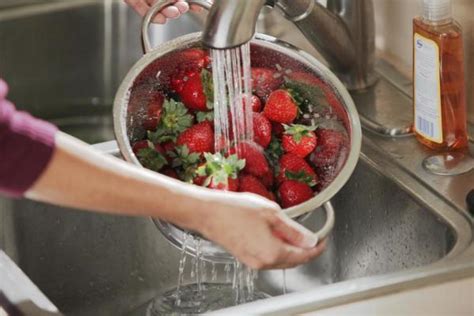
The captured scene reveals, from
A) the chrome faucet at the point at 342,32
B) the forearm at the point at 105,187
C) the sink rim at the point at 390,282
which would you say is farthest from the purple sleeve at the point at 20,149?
the chrome faucet at the point at 342,32

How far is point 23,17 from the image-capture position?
181 cm

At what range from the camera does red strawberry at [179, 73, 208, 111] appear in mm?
1286

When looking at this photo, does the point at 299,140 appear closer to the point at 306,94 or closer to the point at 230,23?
the point at 306,94

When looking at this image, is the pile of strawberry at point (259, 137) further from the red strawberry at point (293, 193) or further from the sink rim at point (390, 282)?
the sink rim at point (390, 282)

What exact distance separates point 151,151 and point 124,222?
0.20 meters

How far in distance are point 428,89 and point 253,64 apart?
192 mm

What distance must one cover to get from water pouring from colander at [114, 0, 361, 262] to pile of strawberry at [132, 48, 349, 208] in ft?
0.03

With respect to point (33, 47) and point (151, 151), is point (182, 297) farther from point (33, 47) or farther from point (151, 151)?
point (33, 47)

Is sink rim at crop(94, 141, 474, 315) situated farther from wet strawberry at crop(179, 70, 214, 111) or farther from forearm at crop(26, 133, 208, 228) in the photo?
wet strawberry at crop(179, 70, 214, 111)

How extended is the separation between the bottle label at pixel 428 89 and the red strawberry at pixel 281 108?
0.15 metres

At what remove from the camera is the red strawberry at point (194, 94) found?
4.22 ft

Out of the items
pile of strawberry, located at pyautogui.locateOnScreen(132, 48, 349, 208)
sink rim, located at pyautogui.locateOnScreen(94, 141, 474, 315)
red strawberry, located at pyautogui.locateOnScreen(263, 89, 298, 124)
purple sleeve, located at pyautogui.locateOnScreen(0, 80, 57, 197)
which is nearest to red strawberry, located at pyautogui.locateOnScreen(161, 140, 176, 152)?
pile of strawberry, located at pyautogui.locateOnScreen(132, 48, 349, 208)

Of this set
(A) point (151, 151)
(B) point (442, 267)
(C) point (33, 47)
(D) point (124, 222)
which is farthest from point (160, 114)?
(C) point (33, 47)

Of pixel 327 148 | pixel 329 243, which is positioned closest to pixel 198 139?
pixel 327 148
